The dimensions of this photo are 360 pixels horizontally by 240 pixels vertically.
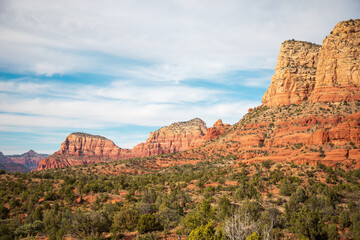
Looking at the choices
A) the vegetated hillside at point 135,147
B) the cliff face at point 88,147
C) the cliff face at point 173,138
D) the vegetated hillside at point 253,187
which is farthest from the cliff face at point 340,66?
the cliff face at point 88,147

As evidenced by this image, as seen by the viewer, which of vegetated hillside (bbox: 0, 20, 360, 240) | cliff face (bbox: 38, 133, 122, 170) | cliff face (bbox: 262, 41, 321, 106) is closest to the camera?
vegetated hillside (bbox: 0, 20, 360, 240)

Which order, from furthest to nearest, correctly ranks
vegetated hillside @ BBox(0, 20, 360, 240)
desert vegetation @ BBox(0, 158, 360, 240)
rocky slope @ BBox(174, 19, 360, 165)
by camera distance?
rocky slope @ BBox(174, 19, 360, 165), vegetated hillside @ BBox(0, 20, 360, 240), desert vegetation @ BBox(0, 158, 360, 240)

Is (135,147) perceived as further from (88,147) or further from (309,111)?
(309,111)

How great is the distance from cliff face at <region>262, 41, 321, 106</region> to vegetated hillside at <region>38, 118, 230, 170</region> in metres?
88.9

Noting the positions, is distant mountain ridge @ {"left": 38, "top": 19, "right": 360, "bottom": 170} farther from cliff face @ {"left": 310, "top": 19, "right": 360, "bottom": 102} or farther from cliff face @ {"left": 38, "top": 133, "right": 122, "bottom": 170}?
cliff face @ {"left": 38, "top": 133, "right": 122, "bottom": 170}

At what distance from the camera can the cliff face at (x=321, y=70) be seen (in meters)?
62.8

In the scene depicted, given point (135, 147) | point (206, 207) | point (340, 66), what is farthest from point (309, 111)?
point (135, 147)

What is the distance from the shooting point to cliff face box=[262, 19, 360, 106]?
62.8 m

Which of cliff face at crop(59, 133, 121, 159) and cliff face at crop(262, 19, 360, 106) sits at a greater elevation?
cliff face at crop(262, 19, 360, 106)

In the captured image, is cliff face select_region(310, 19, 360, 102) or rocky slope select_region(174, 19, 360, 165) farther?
cliff face select_region(310, 19, 360, 102)

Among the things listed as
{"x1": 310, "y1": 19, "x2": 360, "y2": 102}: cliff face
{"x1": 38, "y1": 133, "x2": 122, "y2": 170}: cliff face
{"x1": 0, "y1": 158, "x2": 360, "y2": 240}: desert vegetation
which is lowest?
{"x1": 0, "y1": 158, "x2": 360, "y2": 240}: desert vegetation

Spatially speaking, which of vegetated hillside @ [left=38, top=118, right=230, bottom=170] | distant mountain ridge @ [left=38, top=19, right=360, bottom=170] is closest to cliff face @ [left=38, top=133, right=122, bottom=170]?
vegetated hillside @ [left=38, top=118, right=230, bottom=170]

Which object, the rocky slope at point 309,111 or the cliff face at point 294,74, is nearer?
the rocky slope at point 309,111

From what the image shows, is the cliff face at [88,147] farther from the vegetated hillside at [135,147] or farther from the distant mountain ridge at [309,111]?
the distant mountain ridge at [309,111]
